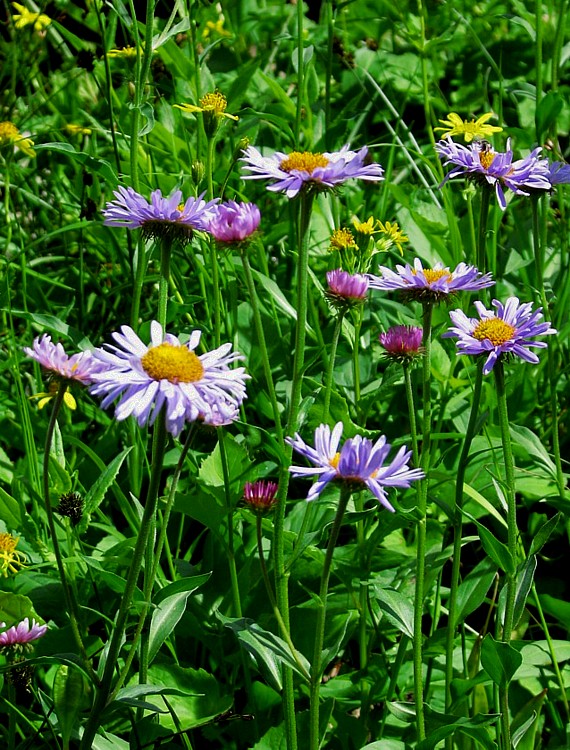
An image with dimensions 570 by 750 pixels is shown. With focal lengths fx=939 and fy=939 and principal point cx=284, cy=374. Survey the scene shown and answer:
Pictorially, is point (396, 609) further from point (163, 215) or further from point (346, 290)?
point (163, 215)

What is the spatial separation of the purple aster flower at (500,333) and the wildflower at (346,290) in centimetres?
11

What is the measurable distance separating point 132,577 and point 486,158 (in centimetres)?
65

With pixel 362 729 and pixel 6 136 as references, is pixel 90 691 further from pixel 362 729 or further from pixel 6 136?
pixel 6 136

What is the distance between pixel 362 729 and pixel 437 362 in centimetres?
56

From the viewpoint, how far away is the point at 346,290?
37.5 inches

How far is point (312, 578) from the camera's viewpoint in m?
1.28

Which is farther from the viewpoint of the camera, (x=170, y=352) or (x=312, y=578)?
(x=312, y=578)

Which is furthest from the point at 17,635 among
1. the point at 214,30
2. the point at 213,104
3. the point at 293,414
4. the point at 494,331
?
the point at 214,30

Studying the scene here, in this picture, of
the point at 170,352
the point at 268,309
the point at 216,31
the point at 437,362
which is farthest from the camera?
the point at 216,31

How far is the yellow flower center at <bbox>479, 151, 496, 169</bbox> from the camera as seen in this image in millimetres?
1109

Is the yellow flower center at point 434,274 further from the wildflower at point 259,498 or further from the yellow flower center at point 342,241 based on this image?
the wildflower at point 259,498

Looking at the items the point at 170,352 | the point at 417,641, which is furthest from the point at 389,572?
the point at 170,352

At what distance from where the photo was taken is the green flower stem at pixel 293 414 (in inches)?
34.8

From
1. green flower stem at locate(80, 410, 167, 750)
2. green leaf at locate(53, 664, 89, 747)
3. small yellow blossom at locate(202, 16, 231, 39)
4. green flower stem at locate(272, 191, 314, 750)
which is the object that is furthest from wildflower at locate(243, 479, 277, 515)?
small yellow blossom at locate(202, 16, 231, 39)
